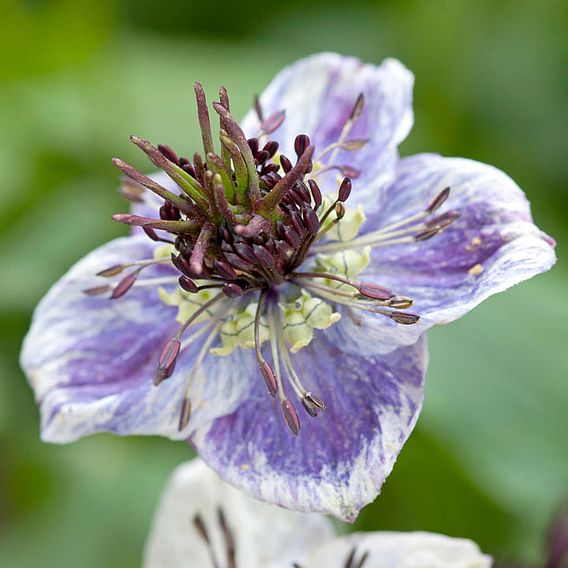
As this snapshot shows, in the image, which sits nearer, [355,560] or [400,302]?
A: [400,302]

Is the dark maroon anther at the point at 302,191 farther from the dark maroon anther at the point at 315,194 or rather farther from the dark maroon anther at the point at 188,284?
the dark maroon anther at the point at 188,284

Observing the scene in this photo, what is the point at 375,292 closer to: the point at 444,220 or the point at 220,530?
the point at 444,220

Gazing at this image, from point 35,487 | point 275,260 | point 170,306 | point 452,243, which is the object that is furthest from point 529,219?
point 35,487

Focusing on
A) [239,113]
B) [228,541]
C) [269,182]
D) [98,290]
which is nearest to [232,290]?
[269,182]

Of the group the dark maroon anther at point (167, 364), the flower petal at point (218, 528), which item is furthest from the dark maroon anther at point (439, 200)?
the flower petal at point (218, 528)

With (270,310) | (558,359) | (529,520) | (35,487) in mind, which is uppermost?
(270,310)

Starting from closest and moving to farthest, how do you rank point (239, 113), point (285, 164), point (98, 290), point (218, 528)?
1. point (285, 164)
2. point (98, 290)
3. point (218, 528)
4. point (239, 113)

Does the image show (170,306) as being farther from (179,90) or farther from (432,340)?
(179,90)
